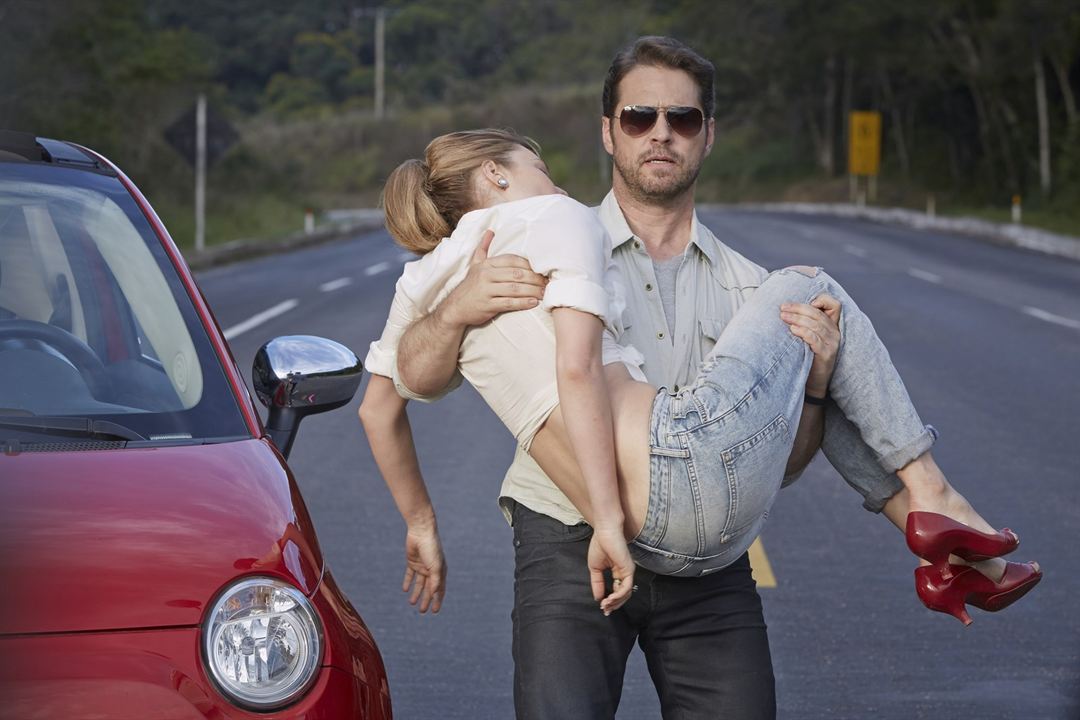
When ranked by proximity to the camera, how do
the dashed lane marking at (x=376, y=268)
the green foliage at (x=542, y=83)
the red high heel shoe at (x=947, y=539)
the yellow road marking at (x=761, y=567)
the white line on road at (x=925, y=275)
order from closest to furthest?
1. the red high heel shoe at (x=947, y=539)
2. the yellow road marking at (x=761, y=567)
3. the white line on road at (x=925, y=275)
4. the dashed lane marking at (x=376, y=268)
5. the green foliage at (x=542, y=83)

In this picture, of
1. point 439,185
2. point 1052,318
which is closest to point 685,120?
point 439,185

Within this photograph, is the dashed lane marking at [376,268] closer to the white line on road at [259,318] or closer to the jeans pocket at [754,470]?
the white line on road at [259,318]

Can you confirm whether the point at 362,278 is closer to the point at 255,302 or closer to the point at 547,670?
the point at 255,302

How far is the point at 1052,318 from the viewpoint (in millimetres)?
17703

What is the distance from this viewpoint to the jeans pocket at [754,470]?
297cm

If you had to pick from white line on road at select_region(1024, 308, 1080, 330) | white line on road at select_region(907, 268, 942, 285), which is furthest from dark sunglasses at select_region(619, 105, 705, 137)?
white line on road at select_region(907, 268, 942, 285)

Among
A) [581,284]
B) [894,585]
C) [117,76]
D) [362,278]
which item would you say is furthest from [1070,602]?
[117,76]

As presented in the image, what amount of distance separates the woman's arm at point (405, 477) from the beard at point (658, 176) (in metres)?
0.66

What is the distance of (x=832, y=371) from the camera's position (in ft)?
10.6

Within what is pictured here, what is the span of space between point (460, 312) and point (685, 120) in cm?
67

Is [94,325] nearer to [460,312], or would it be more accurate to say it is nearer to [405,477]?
[405,477]

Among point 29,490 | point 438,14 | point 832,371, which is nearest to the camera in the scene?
point 29,490

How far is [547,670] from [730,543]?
1.39 feet

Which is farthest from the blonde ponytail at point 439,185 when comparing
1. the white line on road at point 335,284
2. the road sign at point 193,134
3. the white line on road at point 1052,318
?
the road sign at point 193,134
